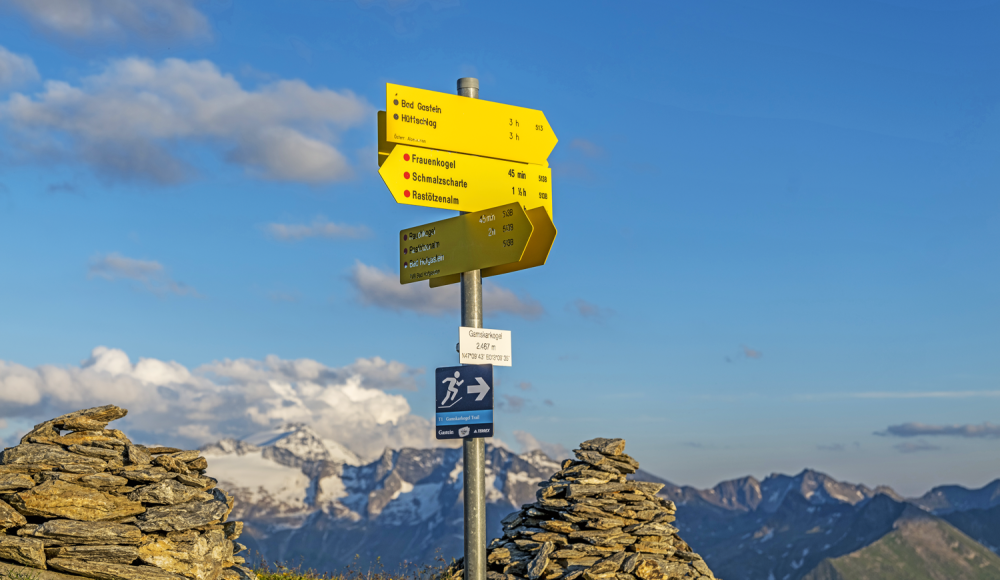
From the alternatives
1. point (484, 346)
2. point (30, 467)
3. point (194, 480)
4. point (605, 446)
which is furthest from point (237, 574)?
point (605, 446)

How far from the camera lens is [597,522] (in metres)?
19.6

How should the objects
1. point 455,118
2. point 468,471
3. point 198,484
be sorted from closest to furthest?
point 468,471
point 455,118
point 198,484

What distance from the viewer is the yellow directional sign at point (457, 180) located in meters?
11.6

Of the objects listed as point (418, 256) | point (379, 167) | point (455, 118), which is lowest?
point (418, 256)

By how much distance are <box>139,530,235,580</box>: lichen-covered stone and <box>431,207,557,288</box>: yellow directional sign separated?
781 cm

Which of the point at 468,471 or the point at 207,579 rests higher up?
the point at 468,471

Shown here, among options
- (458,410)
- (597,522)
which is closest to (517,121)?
(458,410)

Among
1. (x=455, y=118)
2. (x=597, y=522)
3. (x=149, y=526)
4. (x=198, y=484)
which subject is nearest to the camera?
(x=455, y=118)

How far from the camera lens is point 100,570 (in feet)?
47.9

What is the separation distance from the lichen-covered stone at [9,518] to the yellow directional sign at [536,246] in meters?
9.31

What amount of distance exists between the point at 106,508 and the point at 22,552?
1.44 metres

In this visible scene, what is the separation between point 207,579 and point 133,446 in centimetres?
292

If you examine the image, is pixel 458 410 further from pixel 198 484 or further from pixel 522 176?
pixel 198 484

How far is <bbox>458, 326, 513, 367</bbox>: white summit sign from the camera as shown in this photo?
11023mm
